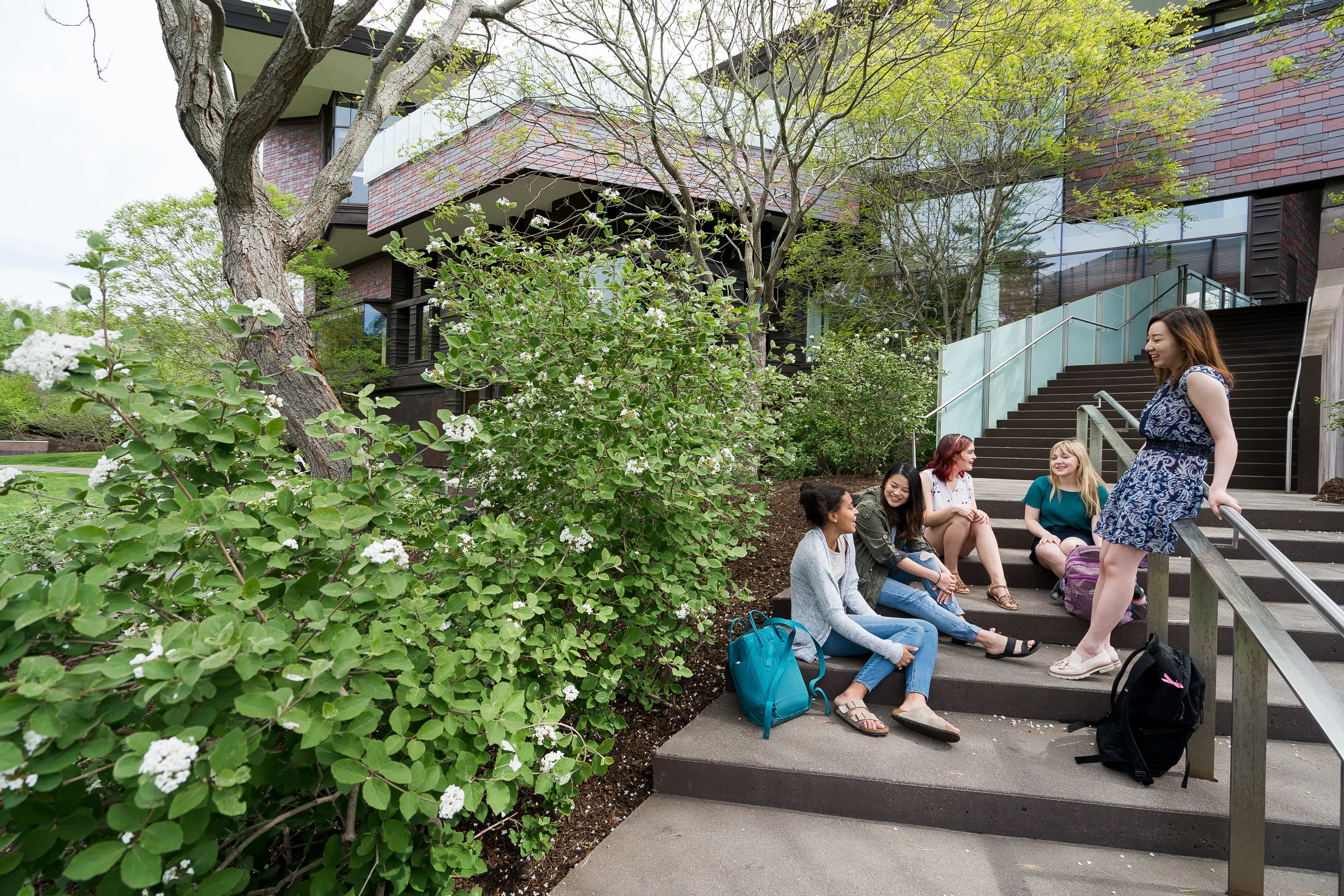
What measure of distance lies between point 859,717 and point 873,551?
1.02 meters

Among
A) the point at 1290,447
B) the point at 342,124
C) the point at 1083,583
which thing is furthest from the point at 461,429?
the point at 342,124

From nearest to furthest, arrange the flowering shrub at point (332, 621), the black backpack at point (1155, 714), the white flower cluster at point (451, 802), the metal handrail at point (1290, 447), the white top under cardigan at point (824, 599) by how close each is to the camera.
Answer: the flowering shrub at point (332, 621) < the white flower cluster at point (451, 802) < the black backpack at point (1155, 714) < the white top under cardigan at point (824, 599) < the metal handrail at point (1290, 447)

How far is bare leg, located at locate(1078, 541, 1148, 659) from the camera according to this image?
296cm

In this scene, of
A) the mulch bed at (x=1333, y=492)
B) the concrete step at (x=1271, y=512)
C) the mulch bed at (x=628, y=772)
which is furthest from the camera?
the mulch bed at (x=1333, y=492)

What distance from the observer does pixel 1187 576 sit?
13.2 ft

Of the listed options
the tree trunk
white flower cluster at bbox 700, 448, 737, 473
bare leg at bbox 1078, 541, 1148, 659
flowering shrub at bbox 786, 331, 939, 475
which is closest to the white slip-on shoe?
bare leg at bbox 1078, 541, 1148, 659

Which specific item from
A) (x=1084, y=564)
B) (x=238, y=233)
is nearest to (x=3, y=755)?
(x=238, y=233)

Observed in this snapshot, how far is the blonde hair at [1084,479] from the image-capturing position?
165 inches

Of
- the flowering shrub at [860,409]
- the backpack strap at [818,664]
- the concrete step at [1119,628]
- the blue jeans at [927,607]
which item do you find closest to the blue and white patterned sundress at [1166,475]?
the concrete step at [1119,628]

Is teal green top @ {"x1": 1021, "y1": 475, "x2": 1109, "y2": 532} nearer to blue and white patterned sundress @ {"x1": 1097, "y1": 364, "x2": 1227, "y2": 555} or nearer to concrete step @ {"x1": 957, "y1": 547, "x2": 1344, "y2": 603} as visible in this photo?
concrete step @ {"x1": 957, "y1": 547, "x2": 1344, "y2": 603}

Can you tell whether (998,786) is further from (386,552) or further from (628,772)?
(386,552)

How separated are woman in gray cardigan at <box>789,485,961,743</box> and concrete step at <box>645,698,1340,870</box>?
0.37 ft

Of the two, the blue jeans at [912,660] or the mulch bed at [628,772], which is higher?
the blue jeans at [912,660]

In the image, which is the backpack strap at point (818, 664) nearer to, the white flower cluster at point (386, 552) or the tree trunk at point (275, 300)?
the white flower cluster at point (386, 552)
